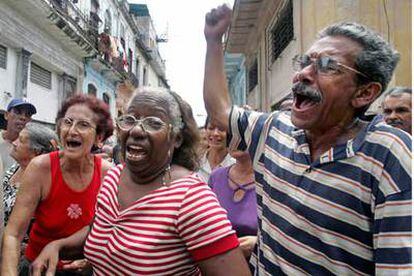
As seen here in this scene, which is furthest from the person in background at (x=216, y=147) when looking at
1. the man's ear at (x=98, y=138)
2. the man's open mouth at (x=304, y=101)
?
the man's open mouth at (x=304, y=101)

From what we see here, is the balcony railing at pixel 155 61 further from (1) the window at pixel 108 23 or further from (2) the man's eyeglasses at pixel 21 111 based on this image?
(2) the man's eyeglasses at pixel 21 111

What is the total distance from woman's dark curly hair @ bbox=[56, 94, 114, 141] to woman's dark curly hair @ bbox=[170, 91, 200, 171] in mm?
1036

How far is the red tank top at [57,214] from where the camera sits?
2.56 m

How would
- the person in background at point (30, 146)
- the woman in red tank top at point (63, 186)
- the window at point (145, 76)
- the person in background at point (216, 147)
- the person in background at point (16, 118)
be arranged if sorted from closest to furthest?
the woman in red tank top at point (63, 186) < the person in background at point (30, 146) < the person in background at point (216, 147) < the person in background at point (16, 118) < the window at point (145, 76)

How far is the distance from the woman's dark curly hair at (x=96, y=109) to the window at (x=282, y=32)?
258 inches

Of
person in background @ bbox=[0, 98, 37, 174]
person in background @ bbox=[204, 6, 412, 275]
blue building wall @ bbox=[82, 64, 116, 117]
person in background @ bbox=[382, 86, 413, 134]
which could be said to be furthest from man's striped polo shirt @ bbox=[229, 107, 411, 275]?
blue building wall @ bbox=[82, 64, 116, 117]

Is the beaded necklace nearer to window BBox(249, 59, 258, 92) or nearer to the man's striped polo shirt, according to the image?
the man's striped polo shirt

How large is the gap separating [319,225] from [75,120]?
1.86 meters

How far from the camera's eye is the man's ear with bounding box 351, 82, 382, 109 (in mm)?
1697

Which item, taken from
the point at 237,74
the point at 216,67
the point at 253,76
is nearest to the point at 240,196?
the point at 216,67

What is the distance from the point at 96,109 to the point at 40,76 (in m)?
12.2

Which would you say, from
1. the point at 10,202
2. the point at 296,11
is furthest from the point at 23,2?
the point at 10,202

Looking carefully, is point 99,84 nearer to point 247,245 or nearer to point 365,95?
point 247,245

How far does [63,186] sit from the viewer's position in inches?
102
